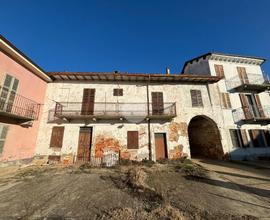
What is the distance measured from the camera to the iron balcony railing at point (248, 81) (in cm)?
1336

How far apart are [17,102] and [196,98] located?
14.7 metres

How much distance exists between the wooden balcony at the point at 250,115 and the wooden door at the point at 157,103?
7412 millimetres

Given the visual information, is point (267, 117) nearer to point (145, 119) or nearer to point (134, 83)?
point (145, 119)

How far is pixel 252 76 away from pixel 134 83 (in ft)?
44.7

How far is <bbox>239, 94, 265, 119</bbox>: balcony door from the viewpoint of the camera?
12.6 m

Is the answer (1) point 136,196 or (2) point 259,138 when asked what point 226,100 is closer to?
(2) point 259,138

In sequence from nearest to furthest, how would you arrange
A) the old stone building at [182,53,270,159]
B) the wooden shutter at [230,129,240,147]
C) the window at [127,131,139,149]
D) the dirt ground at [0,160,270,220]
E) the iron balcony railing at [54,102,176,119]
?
1. the dirt ground at [0,160,270,220]
2. the window at [127,131,139,149]
3. the iron balcony railing at [54,102,176,119]
4. the wooden shutter at [230,129,240,147]
5. the old stone building at [182,53,270,159]

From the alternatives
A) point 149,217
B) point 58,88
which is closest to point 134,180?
point 149,217

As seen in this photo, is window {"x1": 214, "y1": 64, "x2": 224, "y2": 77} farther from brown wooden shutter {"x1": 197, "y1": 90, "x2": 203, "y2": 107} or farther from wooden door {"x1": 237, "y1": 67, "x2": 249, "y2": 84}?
brown wooden shutter {"x1": 197, "y1": 90, "x2": 203, "y2": 107}

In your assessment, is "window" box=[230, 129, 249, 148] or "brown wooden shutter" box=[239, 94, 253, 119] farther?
"brown wooden shutter" box=[239, 94, 253, 119]

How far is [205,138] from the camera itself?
13.5 metres

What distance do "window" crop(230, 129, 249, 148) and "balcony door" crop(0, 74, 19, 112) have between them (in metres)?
18.0

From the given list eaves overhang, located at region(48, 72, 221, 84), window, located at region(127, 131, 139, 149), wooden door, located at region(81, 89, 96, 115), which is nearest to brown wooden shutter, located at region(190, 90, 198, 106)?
eaves overhang, located at region(48, 72, 221, 84)

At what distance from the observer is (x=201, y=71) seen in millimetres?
14602
